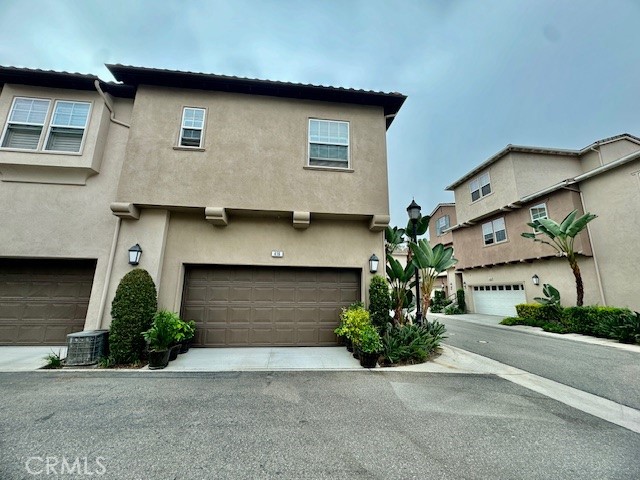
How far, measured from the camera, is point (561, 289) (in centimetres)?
1314

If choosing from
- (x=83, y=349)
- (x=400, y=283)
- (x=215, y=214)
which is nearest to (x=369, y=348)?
(x=400, y=283)

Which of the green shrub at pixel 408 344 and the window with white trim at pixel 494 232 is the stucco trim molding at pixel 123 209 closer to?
the green shrub at pixel 408 344

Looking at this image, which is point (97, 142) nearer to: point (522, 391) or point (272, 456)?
point (272, 456)

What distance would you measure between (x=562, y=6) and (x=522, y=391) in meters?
18.3

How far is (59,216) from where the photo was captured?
23.3ft

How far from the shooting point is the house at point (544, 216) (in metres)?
10.9

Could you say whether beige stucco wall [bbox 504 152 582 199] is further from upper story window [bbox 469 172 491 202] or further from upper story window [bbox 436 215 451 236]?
upper story window [bbox 436 215 451 236]

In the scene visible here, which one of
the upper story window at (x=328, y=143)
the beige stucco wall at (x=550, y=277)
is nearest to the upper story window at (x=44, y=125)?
the upper story window at (x=328, y=143)

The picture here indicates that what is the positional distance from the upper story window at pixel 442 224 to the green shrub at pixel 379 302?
19501 millimetres

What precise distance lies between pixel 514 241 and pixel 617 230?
4609 mm

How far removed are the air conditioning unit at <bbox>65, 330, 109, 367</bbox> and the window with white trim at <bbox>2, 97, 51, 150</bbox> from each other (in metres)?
5.66

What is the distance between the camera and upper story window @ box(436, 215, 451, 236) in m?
24.3

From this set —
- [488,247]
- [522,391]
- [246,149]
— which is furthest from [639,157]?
[246,149]

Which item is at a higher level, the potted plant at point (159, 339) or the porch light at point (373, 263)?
the porch light at point (373, 263)
